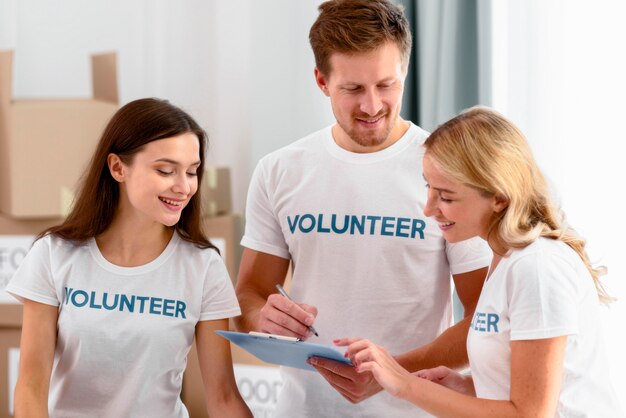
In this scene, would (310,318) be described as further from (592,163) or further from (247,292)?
(592,163)

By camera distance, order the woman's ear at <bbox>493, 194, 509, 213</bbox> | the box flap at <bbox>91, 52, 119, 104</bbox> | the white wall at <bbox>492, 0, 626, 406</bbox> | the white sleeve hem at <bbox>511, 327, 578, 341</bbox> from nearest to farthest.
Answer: the white sleeve hem at <bbox>511, 327, 578, 341</bbox>
the woman's ear at <bbox>493, 194, 509, 213</bbox>
the white wall at <bbox>492, 0, 626, 406</bbox>
the box flap at <bbox>91, 52, 119, 104</bbox>

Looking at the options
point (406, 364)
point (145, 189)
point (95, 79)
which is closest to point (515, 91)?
point (406, 364)

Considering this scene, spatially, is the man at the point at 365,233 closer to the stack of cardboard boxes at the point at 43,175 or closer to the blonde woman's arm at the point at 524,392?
the blonde woman's arm at the point at 524,392

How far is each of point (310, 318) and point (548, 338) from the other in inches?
18.2

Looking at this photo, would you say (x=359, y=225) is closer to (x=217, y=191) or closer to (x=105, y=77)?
(x=217, y=191)

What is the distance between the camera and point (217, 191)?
8.70 ft

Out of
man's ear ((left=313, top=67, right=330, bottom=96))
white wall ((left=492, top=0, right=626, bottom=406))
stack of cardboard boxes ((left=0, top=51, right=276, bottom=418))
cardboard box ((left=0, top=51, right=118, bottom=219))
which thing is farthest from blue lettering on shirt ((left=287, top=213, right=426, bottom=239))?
cardboard box ((left=0, top=51, right=118, bottom=219))

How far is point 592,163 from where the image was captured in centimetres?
204

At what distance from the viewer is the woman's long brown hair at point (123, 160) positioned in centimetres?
156

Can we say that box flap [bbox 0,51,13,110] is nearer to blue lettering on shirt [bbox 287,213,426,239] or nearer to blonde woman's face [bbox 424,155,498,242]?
blue lettering on shirt [bbox 287,213,426,239]

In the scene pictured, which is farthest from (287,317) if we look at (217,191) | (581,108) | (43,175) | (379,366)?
(43,175)

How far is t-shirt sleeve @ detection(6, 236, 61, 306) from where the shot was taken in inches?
60.6

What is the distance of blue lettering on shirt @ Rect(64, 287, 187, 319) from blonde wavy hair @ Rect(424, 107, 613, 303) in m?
0.60

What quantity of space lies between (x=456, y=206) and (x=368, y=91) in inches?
13.1
